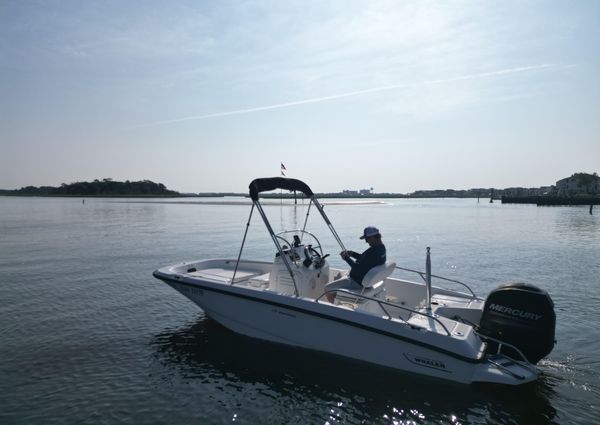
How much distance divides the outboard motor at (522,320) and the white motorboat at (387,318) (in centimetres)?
1

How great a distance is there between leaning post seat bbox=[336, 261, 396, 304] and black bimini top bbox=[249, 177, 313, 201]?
2.55 m

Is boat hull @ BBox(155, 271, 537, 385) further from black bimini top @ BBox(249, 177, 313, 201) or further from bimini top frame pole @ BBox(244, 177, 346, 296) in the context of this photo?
black bimini top @ BBox(249, 177, 313, 201)

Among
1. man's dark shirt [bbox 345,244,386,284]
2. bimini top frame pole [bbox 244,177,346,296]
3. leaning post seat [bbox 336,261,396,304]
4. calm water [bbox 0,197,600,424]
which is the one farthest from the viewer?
bimini top frame pole [bbox 244,177,346,296]

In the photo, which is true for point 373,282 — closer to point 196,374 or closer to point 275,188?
point 275,188

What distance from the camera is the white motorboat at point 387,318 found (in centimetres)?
616

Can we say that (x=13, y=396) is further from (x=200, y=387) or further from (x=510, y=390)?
(x=510, y=390)

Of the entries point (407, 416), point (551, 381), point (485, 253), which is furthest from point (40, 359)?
point (485, 253)

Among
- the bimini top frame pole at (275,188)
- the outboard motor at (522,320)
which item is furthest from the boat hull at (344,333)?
the bimini top frame pole at (275,188)

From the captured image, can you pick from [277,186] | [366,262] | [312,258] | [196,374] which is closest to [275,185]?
[277,186]

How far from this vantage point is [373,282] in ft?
24.3

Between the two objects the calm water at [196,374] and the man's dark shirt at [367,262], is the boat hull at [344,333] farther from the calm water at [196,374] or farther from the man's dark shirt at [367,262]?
the man's dark shirt at [367,262]

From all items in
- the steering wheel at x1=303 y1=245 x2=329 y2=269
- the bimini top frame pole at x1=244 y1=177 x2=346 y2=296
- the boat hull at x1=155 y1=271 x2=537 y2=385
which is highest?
the bimini top frame pole at x1=244 y1=177 x2=346 y2=296

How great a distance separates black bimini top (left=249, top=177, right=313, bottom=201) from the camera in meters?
8.12

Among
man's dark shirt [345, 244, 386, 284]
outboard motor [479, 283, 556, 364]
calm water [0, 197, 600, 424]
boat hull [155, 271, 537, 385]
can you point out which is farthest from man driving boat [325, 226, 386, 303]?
outboard motor [479, 283, 556, 364]
